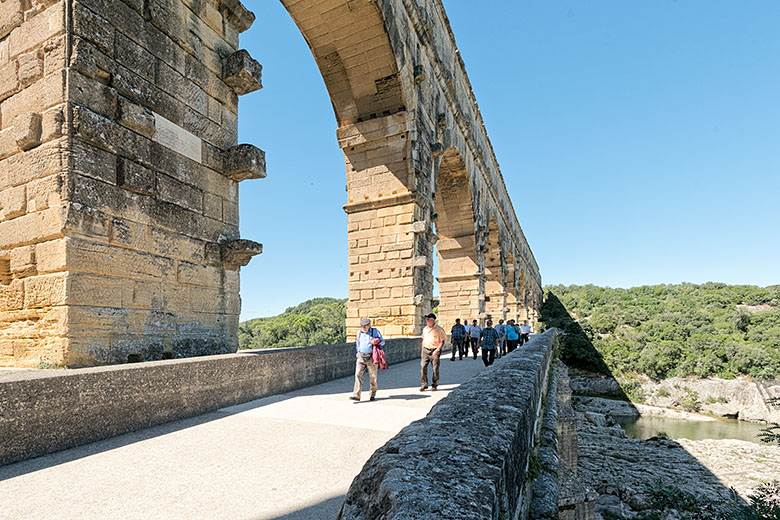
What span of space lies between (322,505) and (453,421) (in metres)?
0.93

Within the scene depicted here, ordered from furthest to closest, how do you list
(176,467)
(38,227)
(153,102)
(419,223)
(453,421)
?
(419,223) < (153,102) < (38,227) < (176,467) < (453,421)

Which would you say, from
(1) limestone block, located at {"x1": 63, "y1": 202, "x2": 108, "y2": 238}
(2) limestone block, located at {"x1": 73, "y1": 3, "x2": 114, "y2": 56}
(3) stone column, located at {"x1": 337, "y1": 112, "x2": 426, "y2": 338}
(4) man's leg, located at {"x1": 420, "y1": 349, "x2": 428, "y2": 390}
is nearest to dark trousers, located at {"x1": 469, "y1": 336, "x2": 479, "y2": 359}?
(3) stone column, located at {"x1": 337, "y1": 112, "x2": 426, "y2": 338}

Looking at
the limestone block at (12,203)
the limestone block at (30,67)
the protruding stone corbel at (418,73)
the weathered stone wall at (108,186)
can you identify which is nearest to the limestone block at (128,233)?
the weathered stone wall at (108,186)

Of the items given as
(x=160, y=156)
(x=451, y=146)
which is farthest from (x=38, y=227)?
(x=451, y=146)

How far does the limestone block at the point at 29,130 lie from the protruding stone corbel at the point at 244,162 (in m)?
1.69

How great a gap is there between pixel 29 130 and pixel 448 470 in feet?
13.8

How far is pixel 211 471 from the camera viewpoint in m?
2.48

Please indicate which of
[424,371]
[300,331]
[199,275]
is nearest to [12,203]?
[199,275]

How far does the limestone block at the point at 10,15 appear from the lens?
3.80 meters

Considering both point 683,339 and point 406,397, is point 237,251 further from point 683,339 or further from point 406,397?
point 683,339

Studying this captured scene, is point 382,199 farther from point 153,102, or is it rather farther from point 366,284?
point 153,102

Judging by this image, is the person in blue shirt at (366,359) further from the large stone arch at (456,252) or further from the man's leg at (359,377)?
the large stone arch at (456,252)

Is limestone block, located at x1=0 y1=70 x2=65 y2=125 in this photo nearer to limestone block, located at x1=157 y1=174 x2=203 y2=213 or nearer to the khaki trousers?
limestone block, located at x1=157 y1=174 x2=203 y2=213

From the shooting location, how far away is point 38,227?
346 centimetres
